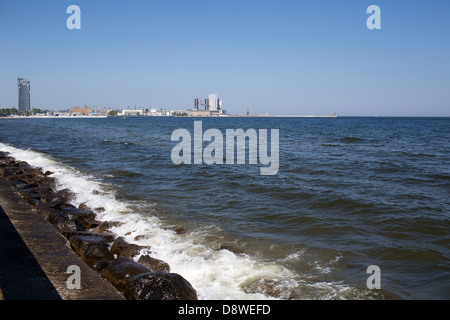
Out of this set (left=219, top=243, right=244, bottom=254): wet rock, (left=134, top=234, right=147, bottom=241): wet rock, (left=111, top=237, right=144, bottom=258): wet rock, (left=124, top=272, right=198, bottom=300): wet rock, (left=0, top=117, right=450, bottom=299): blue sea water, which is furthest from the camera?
(left=134, top=234, right=147, bottom=241): wet rock

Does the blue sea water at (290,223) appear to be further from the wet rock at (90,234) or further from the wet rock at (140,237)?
the wet rock at (90,234)

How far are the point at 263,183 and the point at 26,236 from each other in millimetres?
9853

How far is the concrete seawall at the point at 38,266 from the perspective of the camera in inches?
176

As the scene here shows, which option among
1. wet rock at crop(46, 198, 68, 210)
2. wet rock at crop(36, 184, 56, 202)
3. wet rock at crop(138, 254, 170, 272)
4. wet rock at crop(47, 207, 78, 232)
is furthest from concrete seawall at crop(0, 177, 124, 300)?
wet rock at crop(36, 184, 56, 202)

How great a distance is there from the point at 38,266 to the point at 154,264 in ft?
6.58

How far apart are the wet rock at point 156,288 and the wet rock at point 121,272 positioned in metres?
0.24

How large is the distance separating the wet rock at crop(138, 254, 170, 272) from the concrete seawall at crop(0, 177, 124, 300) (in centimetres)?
113

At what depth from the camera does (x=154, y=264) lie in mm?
6484

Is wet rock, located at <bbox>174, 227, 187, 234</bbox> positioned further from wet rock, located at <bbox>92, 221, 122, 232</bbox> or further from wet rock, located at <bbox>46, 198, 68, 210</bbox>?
wet rock, located at <bbox>46, 198, 68, 210</bbox>

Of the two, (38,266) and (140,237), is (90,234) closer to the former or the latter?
(140,237)

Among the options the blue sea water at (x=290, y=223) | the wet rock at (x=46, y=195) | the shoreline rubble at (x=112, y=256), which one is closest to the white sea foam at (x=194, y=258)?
the blue sea water at (x=290, y=223)

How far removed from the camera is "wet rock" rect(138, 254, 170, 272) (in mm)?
6426
